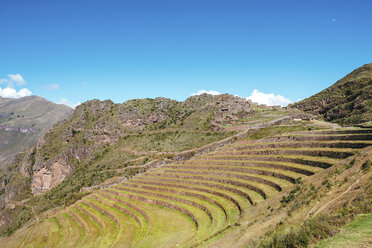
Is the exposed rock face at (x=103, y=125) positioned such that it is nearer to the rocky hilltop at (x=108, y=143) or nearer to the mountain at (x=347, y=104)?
the rocky hilltop at (x=108, y=143)

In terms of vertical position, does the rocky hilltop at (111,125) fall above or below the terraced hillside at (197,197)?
above

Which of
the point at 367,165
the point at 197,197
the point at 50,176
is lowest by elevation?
the point at 50,176

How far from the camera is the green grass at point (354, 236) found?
7.14 metres

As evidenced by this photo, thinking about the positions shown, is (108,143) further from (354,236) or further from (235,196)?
(354,236)

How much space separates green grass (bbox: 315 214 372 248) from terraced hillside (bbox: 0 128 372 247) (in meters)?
9.50

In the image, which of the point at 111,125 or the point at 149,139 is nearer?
the point at 149,139

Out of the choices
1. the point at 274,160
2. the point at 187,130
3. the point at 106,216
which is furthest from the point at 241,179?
the point at 187,130

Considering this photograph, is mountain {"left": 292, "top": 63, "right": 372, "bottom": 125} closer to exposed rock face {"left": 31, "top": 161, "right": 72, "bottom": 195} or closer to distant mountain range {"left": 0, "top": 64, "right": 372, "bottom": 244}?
distant mountain range {"left": 0, "top": 64, "right": 372, "bottom": 244}

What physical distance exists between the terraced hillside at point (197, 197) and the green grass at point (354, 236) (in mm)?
9497

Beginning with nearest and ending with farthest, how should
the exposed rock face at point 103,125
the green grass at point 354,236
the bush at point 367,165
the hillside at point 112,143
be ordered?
1. the green grass at point 354,236
2. the bush at point 367,165
3. the hillside at point 112,143
4. the exposed rock face at point 103,125

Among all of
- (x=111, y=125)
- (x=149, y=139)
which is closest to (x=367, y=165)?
(x=149, y=139)

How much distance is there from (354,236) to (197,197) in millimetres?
19296

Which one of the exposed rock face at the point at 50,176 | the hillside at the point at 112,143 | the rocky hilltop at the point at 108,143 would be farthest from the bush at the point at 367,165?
the exposed rock face at the point at 50,176

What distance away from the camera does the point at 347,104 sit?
56938mm
